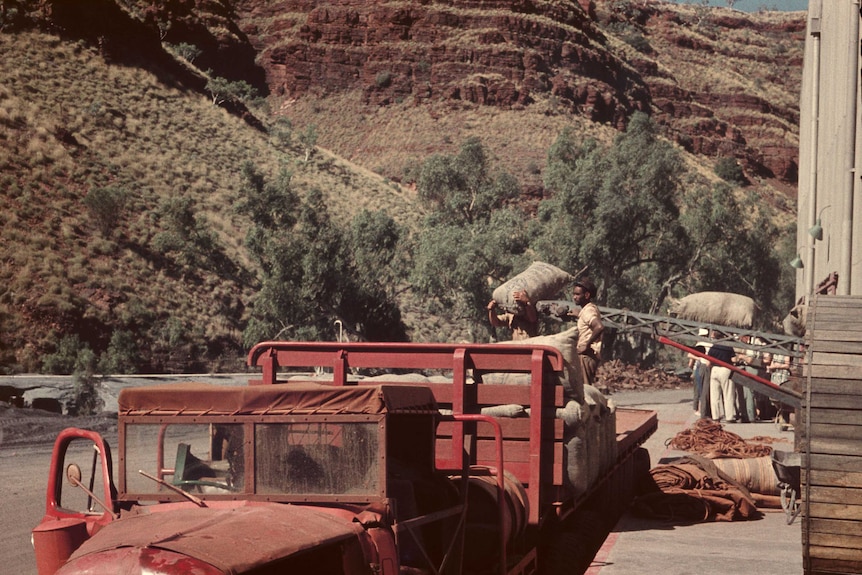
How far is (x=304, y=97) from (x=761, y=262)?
60.1 metres

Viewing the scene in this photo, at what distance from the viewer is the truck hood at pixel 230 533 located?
13.7 feet

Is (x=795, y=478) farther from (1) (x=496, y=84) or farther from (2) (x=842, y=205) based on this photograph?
(1) (x=496, y=84)

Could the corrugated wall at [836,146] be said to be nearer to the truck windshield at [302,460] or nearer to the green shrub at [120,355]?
the truck windshield at [302,460]

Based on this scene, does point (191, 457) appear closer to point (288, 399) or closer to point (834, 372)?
point (288, 399)

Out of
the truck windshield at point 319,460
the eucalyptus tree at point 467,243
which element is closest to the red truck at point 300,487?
the truck windshield at point 319,460

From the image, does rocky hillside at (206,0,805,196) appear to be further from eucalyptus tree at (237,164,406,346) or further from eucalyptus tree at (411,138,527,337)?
eucalyptus tree at (237,164,406,346)

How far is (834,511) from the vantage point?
6.59 meters

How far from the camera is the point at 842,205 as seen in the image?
16.0 metres

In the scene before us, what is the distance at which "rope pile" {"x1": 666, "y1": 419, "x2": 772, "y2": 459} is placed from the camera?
45.9ft

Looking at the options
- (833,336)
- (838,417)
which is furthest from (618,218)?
(838,417)

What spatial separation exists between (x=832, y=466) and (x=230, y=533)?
3785 mm

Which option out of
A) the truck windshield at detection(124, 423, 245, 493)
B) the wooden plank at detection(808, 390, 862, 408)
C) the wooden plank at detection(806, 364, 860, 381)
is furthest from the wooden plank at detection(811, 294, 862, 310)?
the truck windshield at detection(124, 423, 245, 493)

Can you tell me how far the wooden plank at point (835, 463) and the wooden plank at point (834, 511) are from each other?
0.68ft

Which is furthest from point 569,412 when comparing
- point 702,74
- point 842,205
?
point 702,74
